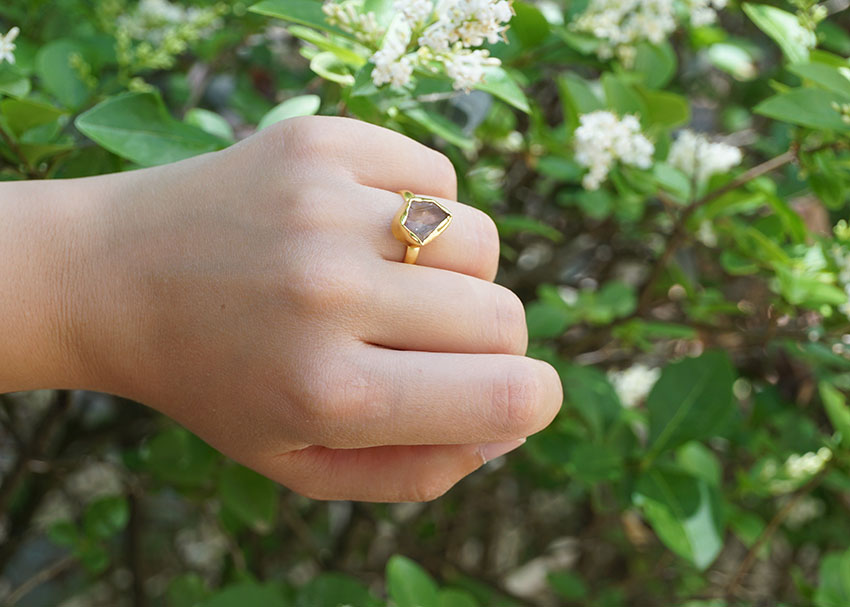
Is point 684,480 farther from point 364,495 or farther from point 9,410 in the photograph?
point 9,410

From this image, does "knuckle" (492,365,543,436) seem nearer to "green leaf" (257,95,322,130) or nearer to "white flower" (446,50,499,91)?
"white flower" (446,50,499,91)

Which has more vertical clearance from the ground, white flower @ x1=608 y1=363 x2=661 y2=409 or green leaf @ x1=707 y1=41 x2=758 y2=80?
green leaf @ x1=707 y1=41 x2=758 y2=80

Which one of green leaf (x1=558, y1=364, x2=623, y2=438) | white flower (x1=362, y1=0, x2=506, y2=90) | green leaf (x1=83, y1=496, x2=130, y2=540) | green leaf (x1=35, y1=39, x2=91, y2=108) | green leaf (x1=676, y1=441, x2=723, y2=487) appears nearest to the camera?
white flower (x1=362, y1=0, x2=506, y2=90)

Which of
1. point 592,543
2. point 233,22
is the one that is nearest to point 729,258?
point 233,22

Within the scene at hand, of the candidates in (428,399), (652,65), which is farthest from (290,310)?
(652,65)

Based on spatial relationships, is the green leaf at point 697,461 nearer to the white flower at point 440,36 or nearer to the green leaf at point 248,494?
the green leaf at point 248,494

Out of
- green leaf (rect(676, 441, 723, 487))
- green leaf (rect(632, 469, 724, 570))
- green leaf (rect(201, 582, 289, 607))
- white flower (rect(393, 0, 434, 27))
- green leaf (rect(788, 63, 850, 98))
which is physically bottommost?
green leaf (rect(201, 582, 289, 607))

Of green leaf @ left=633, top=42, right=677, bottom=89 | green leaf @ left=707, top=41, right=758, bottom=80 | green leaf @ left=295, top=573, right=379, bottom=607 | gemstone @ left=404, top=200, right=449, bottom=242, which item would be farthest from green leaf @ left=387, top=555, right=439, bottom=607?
green leaf @ left=707, top=41, right=758, bottom=80

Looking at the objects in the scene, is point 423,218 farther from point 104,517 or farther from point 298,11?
point 104,517
